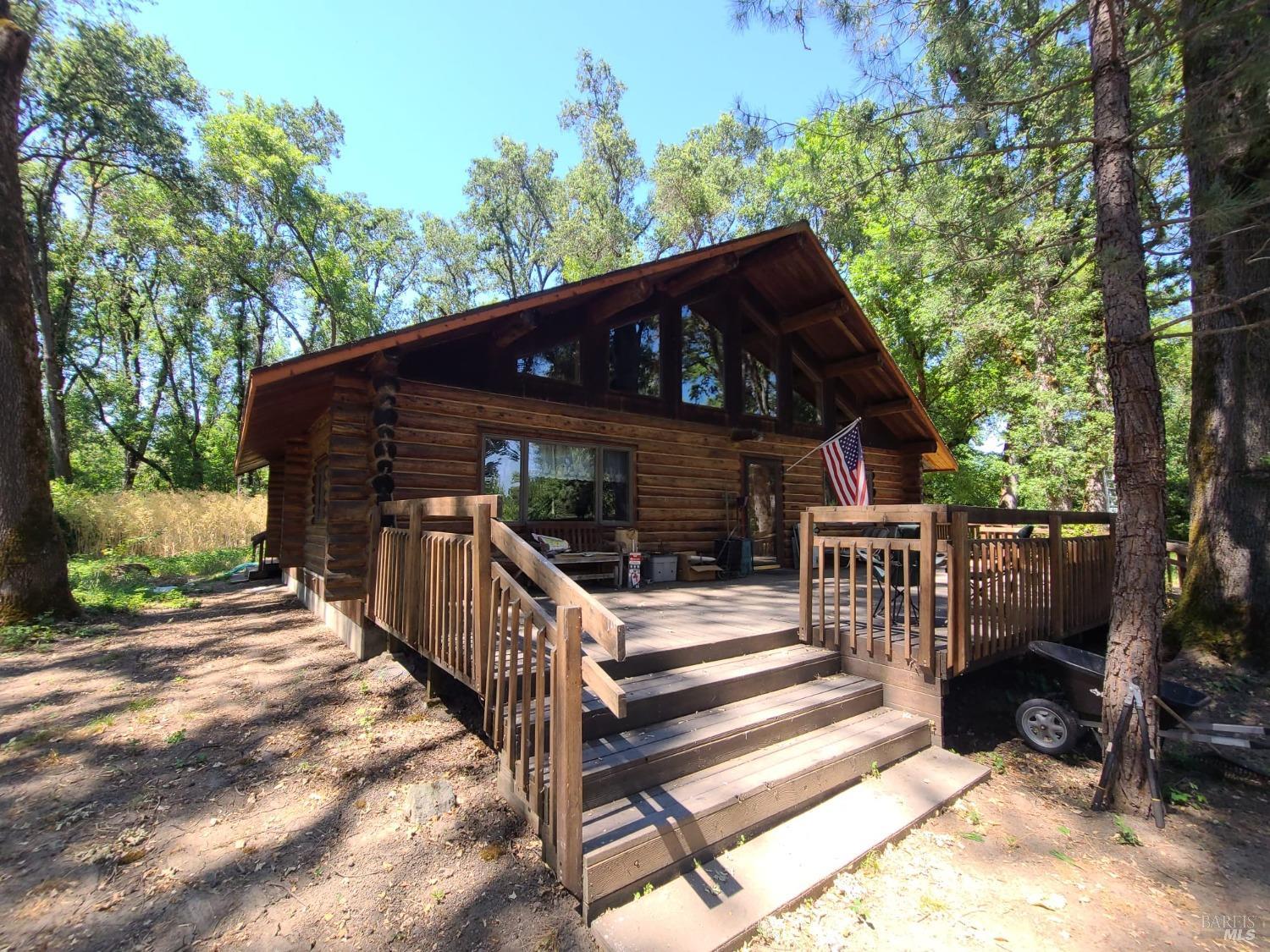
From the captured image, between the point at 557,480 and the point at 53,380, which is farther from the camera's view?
the point at 53,380

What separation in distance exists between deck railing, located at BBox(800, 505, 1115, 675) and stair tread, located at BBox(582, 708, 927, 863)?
60cm

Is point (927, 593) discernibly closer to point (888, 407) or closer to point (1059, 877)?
point (1059, 877)

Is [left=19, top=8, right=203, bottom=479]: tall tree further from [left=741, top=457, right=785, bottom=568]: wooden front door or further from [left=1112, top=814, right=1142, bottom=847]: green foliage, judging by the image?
[left=1112, top=814, right=1142, bottom=847]: green foliage

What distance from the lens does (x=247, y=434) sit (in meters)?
7.49

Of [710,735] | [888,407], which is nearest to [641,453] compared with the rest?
[710,735]

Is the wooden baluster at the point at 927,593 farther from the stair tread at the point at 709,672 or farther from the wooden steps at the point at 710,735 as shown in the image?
the stair tread at the point at 709,672

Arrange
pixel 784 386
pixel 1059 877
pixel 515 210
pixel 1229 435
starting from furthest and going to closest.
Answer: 1. pixel 515 210
2. pixel 784 386
3. pixel 1229 435
4. pixel 1059 877

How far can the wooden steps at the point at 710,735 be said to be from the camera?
8.59 ft

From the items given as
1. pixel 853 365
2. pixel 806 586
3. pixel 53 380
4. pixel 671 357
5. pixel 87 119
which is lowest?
pixel 806 586

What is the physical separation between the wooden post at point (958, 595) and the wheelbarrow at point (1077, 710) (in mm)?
736

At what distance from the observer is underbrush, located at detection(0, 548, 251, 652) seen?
589 cm

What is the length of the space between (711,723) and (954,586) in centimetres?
200

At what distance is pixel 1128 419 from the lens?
335cm

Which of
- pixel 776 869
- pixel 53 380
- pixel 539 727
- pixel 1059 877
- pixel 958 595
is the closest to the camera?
pixel 539 727
